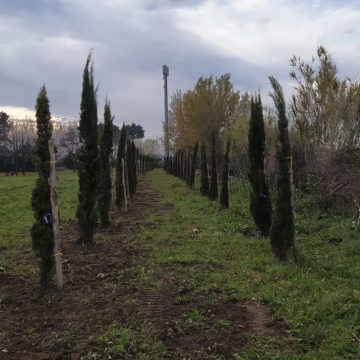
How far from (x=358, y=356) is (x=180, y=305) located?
2268 millimetres

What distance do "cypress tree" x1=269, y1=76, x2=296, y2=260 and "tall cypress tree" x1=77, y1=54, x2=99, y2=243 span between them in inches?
159

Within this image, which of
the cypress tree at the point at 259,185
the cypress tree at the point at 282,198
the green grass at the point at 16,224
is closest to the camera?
the cypress tree at the point at 282,198

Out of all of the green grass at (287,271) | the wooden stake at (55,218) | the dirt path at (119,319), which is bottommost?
the dirt path at (119,319)

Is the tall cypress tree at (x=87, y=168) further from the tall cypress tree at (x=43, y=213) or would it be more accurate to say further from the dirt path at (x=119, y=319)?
the tall cypress tree at (x=43, y=213)

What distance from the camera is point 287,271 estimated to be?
723 cm

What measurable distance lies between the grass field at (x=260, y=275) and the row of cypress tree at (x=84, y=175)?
1.29 meters

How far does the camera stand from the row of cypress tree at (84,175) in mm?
6730

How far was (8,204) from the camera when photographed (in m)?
20.0

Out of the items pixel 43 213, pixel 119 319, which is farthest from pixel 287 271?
pixel 43 213

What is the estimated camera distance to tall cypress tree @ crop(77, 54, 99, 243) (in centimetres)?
1029

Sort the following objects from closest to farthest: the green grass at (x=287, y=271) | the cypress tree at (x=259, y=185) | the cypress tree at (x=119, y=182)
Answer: the green grass at (x=287, y=271) < the cypress tree at (x=259, y=185) < the cypress tree at (x=119, y=182)

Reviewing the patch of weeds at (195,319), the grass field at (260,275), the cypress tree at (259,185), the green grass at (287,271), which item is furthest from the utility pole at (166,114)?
the patch of weeds at (195,319)

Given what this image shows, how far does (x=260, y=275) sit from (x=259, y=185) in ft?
12.6

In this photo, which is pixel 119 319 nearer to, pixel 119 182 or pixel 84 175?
pixel 84 175
